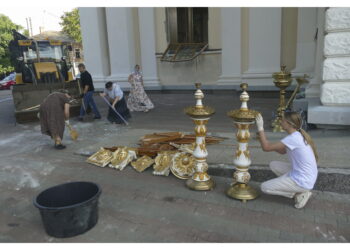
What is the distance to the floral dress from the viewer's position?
1041 cm

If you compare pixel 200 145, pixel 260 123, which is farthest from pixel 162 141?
pixel 260 123

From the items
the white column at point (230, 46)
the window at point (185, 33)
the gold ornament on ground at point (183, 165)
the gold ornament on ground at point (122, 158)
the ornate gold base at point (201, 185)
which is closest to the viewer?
the ornate gold base at point (201, 185)

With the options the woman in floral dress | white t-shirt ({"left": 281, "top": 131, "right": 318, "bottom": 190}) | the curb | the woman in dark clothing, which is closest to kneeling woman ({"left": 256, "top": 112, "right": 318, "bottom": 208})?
white t-shirt ({"left": 281, "top": 131, "right": 318, "bottom": 190})

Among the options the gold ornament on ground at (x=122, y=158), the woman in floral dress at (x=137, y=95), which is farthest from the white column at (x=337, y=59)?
the woman in floral dress at (x=137, y=95)

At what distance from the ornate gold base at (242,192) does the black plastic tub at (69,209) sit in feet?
5.32

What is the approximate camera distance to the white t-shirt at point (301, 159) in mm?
3477

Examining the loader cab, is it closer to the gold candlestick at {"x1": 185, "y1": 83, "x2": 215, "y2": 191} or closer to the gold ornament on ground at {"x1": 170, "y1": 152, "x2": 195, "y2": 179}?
the gold ornament on ground at {"x1": 170, "y1": 152, "x2": 195, "y2": 179}

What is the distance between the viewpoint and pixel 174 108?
10.7m

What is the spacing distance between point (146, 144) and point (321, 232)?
139 inches

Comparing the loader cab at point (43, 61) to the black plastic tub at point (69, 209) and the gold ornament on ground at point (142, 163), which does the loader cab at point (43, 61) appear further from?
the black plastic tub at point (69, 209)

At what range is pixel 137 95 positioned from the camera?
1050 centimetres

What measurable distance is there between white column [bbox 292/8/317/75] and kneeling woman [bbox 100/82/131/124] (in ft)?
21.4

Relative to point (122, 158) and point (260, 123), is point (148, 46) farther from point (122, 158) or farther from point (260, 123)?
point (260, 123)

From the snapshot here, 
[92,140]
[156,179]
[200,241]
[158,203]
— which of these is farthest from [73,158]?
[200,241]
